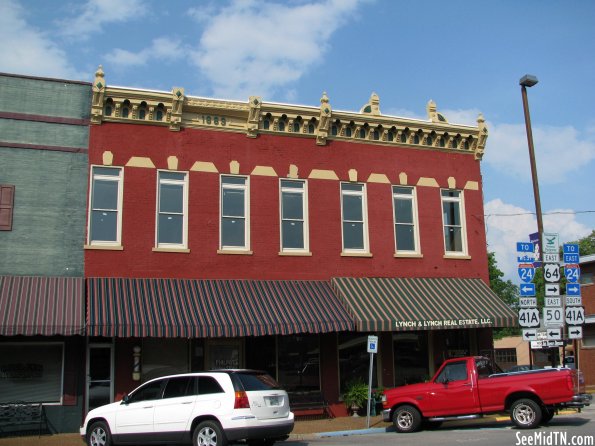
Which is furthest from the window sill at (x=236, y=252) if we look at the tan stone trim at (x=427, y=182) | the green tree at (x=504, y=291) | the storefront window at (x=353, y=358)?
the green tree at (x=504, y=291)

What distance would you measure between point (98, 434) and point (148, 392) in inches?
59.0

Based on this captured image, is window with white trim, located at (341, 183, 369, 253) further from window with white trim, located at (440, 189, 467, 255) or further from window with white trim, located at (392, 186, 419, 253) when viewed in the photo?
window with white trim, located at (440, 189, 467, 255)

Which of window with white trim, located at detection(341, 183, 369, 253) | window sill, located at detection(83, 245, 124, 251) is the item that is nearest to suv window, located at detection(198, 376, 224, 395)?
window sill, located at detection(83, 245, 124, 251)

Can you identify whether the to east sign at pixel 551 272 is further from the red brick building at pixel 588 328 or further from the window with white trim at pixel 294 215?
the red brick building at pixel 588 328

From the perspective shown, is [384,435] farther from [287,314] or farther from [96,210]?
A: [96,210]

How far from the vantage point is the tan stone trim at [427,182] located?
23.2 metres

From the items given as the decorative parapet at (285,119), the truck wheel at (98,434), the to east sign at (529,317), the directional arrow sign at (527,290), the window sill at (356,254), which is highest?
the decorative parapet at (285,119)

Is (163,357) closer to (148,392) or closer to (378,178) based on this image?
(148,392)

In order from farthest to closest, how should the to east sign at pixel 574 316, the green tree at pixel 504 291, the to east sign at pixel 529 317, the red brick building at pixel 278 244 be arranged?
the green tree at pixel 504 291 → the to east sign at pixel 574 316 → the to east sign at pixel 529 317 → the red brick building at pixel 278 244

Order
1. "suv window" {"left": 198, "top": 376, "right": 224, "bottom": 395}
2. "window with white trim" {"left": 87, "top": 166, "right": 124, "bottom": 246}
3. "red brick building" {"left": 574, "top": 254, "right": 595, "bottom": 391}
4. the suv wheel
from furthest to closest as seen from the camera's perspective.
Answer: "red brick building" {"left": 574, "top": 254, "right": 595, "bottom": 391}, "window with white trim" {"left": 87, "top": 166, "right": 124, "bottom": 246}, "suv window" {"left": 198, "top": 376, "right": 224, "bottom": 395}, the suv wheel

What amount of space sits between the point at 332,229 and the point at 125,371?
773 cm

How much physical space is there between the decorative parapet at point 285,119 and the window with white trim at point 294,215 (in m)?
1.73

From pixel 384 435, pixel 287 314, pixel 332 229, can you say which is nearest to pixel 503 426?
pixel 384 435

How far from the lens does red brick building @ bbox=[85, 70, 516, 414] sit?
1881 centimetres
